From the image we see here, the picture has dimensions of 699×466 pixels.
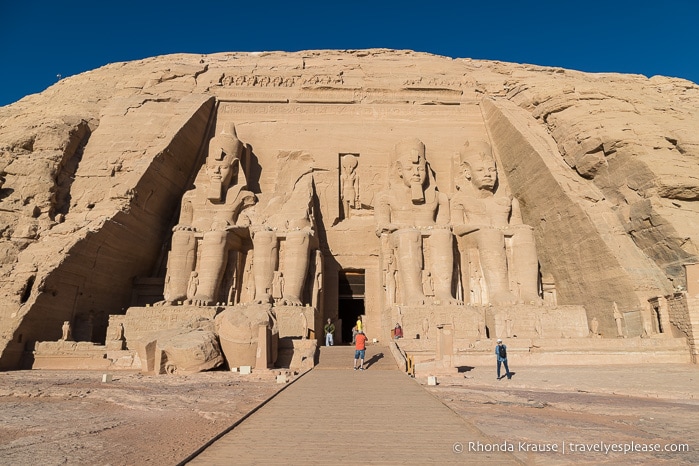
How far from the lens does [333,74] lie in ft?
54.1

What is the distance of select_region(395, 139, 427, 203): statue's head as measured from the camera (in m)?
13.3

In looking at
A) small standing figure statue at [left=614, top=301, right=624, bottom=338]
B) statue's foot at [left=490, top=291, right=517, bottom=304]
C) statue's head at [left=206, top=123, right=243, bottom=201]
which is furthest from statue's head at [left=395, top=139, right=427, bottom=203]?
small standing figure statue at [left=614, top=301, right=624, bottom=338]

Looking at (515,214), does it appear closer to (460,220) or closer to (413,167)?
(460,220)

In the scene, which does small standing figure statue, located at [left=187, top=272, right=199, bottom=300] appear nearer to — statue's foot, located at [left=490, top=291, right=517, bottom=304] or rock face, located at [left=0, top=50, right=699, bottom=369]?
rock face, located at [left=0, top=50, right=699, bottom=369]

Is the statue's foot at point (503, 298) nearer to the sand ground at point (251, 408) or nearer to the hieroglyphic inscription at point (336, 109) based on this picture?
the sand ground at point (251, 408)

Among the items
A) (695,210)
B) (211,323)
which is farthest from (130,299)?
(695,210)

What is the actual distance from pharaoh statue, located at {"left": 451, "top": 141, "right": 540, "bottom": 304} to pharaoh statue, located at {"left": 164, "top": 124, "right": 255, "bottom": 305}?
19.6ft

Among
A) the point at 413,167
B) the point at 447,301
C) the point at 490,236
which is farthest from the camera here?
the point at 413,167

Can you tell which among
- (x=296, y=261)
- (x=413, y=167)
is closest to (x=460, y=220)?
(x=413, y=167)

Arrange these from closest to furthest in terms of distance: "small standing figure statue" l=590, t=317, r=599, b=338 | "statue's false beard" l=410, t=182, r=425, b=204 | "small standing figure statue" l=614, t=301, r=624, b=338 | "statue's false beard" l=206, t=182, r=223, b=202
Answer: "small standing figure statue" l=614, t=301, r=624, b=338
"small standing figure statue" l=590, t=317, r=599, b=338
"statue's false beard" l=206, t=182, r=223, b=202
"statue's false beard" l=410, t=182, r=425, b=204

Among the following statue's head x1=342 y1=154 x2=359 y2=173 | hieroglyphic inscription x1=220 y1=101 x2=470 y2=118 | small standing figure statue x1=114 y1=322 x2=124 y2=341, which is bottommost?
small standing figure statue x1=114 y1=322 x2=124 y2=341

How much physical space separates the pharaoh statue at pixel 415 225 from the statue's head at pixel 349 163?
1.23m

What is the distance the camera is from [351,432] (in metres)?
3.46

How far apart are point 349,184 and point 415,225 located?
2.71 m
